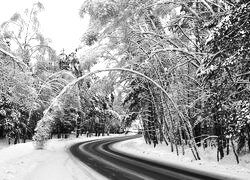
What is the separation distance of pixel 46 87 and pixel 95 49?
1068 cm

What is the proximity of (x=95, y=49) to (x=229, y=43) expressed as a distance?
36.4ft

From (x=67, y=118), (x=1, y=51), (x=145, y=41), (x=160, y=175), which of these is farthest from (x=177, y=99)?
(x=67, y=118)

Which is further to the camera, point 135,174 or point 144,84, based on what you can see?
point 144,84

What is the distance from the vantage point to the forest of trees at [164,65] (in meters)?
8.70

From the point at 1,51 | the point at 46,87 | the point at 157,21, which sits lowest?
the point at 1,51

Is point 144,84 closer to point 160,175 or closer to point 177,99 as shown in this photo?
point 177,99

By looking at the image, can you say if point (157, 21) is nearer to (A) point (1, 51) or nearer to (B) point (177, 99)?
(B) point (177, 99)

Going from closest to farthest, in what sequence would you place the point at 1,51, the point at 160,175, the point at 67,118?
the point at 1,51
the point at 160,175
the point at 67,118

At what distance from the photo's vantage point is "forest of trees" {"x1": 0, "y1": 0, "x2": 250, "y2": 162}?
28.6ft

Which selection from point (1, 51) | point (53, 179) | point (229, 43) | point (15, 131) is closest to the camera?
point (229, 43)

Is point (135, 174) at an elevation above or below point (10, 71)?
below

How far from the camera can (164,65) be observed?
20.5 meters

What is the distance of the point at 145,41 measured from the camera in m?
17.8

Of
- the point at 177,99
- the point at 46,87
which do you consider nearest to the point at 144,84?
the point at 177,99
